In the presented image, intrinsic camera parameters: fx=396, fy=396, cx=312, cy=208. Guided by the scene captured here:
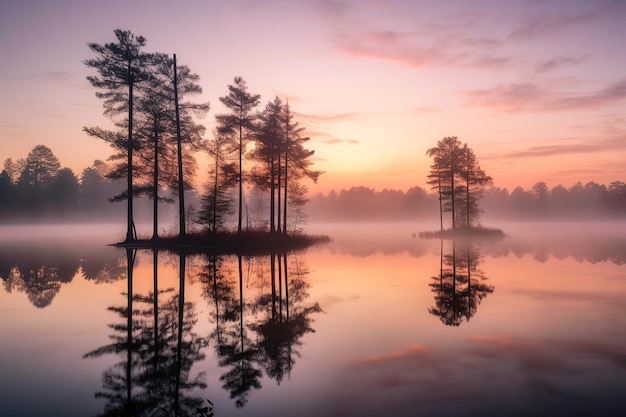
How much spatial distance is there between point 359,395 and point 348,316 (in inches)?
198

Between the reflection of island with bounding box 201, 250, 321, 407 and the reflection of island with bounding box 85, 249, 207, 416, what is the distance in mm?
595

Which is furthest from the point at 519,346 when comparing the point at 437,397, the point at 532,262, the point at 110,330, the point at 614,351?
the point at 532,262

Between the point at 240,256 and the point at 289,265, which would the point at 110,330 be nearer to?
the point at 289,265

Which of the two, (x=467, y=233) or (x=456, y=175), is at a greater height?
(x=456, y=175)

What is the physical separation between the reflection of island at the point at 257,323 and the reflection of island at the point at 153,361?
0.59 metres

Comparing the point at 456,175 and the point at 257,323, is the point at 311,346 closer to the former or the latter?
the point at 257,323

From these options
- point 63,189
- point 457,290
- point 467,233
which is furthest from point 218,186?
point 63,189

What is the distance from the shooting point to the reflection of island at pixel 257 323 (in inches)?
268

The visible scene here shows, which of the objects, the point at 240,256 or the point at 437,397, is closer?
the point at 437,397

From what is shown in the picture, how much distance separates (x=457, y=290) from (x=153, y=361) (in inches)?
436

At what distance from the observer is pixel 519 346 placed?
8172mm

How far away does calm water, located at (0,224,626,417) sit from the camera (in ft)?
18.8

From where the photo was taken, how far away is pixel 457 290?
14.6 meters

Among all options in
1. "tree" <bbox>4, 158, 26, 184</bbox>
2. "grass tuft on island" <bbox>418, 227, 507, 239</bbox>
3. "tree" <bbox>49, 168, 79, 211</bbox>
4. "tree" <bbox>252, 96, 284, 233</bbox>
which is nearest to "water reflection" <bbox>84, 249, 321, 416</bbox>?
"tree" <bbox>252, 96, 284, 233</bbox>
